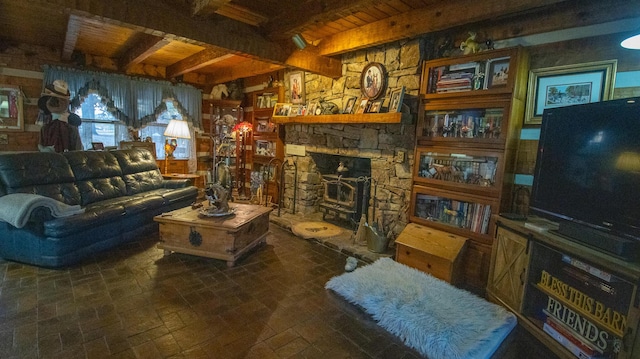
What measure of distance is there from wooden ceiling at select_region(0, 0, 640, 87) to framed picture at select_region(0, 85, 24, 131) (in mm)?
579

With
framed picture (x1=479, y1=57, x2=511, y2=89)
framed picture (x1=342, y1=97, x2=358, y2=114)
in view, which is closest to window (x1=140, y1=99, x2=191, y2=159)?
framed picture (x1=342, y1=97, x2=358, y2=114)

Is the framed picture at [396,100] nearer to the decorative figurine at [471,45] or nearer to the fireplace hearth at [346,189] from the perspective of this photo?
the decorative figurine at [471,45]

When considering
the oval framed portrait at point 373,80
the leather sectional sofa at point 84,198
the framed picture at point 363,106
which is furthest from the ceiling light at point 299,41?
the leather sectional sofa at point 84,198

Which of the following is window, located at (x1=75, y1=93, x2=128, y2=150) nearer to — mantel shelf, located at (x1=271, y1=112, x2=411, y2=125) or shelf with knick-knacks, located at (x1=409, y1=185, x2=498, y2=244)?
mantel shelf, located at (x1=271, y1=112, x2=411, y2=125)

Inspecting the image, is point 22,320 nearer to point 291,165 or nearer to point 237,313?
point 237,313

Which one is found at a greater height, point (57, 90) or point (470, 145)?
point (57, 90)

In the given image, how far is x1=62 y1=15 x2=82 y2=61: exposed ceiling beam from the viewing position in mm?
3045

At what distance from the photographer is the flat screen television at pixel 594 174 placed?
1.59 meters

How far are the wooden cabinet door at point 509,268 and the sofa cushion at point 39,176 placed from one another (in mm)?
4130

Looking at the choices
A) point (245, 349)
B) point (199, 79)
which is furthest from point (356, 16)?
point (199, 79)

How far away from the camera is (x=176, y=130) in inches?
197

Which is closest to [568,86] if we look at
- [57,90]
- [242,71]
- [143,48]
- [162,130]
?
[242,71]

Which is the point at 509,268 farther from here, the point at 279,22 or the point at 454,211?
the point at 279,22

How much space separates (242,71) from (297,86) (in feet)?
4.20
